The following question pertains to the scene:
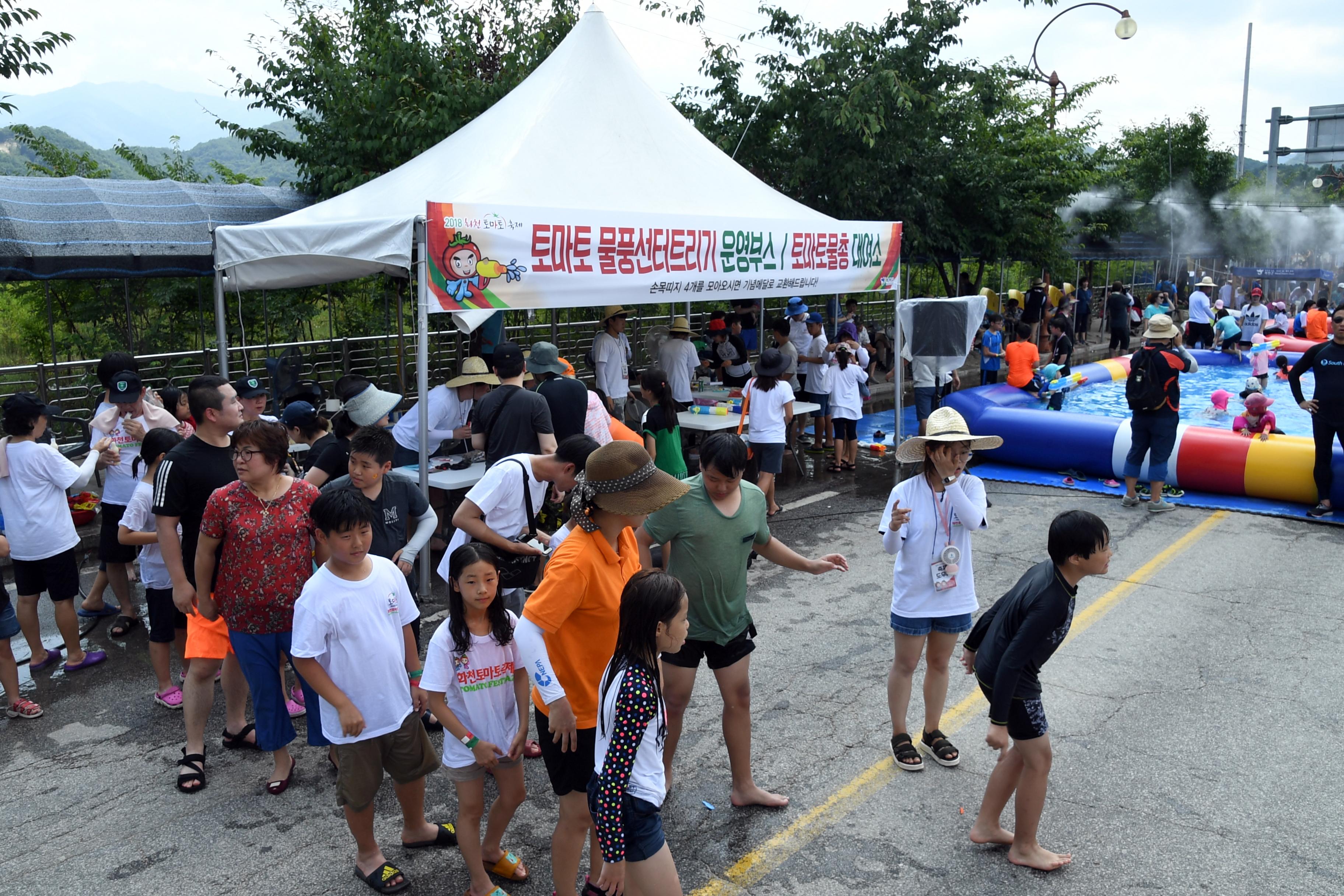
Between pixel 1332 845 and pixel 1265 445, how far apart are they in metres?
6.75

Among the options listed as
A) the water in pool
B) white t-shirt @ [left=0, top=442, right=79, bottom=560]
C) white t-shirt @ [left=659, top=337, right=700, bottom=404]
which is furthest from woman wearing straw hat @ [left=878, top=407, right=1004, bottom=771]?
the water in pool

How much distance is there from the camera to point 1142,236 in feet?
A: 86.9

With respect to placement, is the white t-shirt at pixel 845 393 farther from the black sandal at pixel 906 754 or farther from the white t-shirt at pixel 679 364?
the black sandal at pixel 906 754

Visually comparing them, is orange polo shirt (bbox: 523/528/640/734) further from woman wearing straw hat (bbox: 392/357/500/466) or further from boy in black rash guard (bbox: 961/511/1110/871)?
woman wearing straw hat (bbox: 392/357/500/466)

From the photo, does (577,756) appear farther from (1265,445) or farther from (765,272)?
(1265,445)

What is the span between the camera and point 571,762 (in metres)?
3.18

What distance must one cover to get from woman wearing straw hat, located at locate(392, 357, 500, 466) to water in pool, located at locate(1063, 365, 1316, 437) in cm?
964

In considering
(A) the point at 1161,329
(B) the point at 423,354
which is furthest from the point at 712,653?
(A) the point at 1161,329

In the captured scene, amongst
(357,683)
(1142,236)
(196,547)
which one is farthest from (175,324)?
(1142,236)

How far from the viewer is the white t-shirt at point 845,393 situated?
35.0ft

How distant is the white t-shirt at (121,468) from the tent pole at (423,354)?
1.71 meters

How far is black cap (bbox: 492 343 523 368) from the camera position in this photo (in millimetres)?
6055

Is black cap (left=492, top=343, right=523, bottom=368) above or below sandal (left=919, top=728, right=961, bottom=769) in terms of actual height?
above

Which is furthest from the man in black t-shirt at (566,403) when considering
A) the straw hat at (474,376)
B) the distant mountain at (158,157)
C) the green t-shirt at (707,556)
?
the distant mountain at (158,157)
